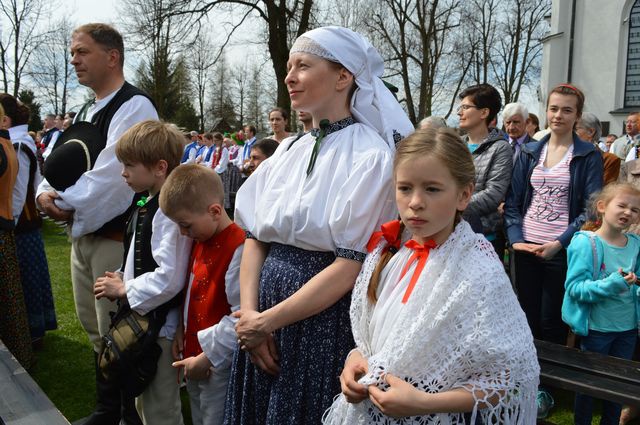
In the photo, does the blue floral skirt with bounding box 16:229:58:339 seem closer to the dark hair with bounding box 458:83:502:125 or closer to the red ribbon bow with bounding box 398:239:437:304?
the dark hair with bounding box 458:83:502:125

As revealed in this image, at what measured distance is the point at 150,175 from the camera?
2.75 meters

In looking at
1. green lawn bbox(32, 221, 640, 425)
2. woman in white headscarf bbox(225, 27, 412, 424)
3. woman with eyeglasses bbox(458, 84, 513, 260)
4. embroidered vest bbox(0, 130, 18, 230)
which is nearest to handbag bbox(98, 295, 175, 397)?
woman in white headscarf bbox(225, 27, 412, 424)

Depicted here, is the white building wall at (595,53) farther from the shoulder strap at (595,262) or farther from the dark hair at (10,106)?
the dark hair at (10,106)

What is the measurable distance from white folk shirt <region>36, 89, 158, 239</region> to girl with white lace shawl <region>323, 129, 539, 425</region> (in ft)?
6.67

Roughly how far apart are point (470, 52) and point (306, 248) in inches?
1247

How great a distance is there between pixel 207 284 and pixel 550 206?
2507 millimetres

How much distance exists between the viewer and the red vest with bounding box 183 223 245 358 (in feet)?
7.91

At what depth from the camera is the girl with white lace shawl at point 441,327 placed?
1504 mm

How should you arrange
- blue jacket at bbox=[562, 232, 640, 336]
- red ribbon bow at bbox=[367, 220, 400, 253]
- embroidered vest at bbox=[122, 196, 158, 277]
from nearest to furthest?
red ribbon bow at bbox=[367, 220, 400, 253], embroidered vest at bbox=[122, 196, 158, 277], blue jacket at bbox=[562, 232, 640, 336]

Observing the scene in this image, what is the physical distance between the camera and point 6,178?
387 centimetres

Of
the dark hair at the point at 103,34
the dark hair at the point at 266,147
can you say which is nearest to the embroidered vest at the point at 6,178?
the dark hair at the point at 103,34

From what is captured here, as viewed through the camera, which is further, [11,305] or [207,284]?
[11,305]

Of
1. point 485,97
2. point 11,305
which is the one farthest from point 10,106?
point 485,97

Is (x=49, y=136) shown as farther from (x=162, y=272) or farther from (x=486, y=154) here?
(x=162, y=272)
